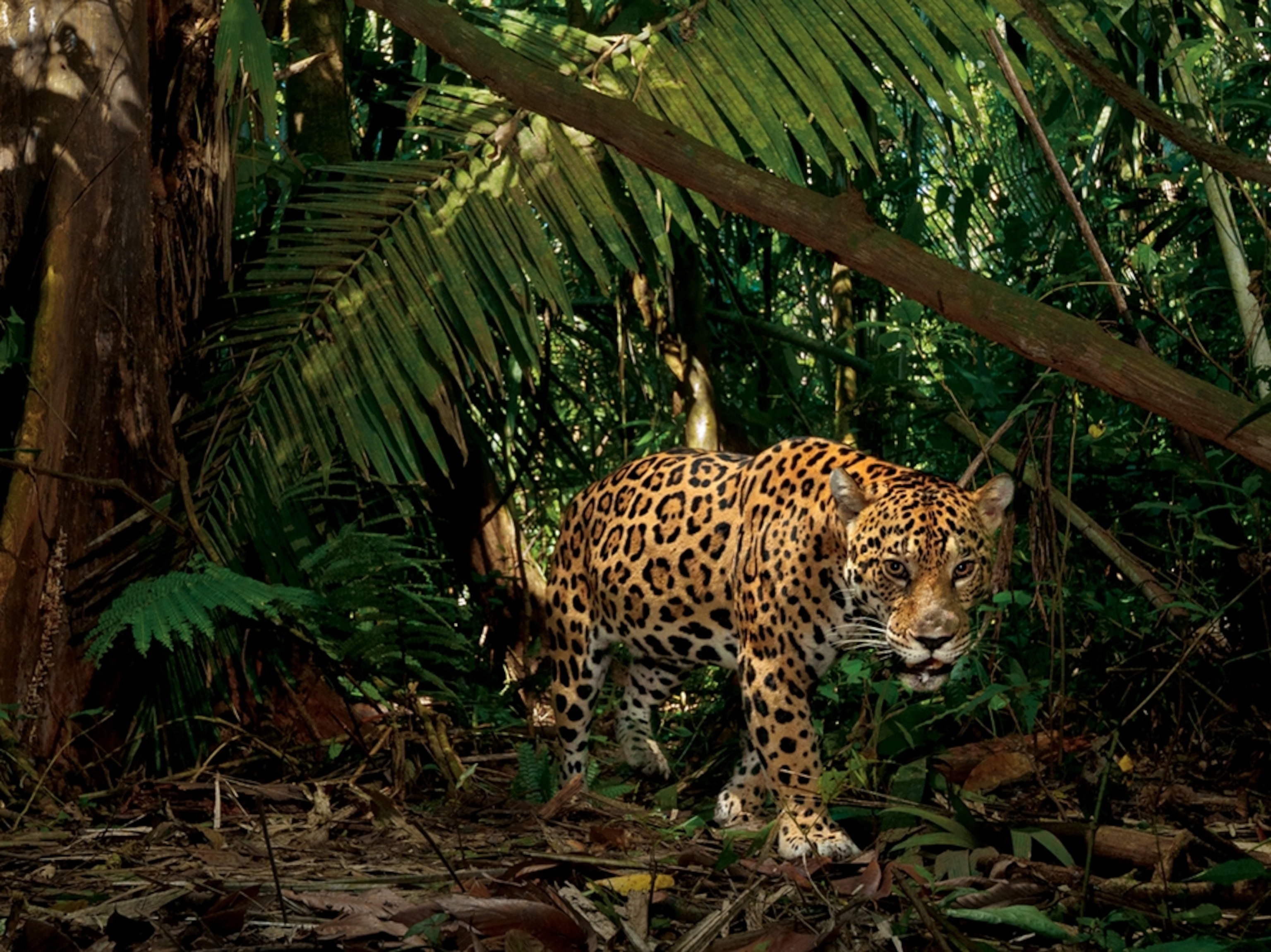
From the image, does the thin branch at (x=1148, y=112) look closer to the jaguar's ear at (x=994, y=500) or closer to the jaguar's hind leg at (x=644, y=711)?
the jaguar's ear at (x=994, y=500)

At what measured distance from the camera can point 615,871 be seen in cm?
364

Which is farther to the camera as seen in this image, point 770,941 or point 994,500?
point 994,500

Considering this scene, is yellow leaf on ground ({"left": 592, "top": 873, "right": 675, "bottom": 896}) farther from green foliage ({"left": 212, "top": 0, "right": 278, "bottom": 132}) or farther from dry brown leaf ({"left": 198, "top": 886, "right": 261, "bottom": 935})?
green foliage ({"left": 212, "top": 0, "right": 278, "bottom": 132})

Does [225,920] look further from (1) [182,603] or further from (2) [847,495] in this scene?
(2) [847,495]

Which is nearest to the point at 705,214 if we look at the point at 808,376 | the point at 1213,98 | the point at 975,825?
the point at 1213,98

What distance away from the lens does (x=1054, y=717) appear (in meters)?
4.72

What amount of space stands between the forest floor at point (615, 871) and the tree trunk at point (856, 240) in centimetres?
121

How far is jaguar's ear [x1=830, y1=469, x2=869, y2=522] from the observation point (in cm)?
475

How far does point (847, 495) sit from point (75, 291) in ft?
8.09

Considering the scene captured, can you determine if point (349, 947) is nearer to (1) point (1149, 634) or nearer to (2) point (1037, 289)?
(1) point (1149, 634)

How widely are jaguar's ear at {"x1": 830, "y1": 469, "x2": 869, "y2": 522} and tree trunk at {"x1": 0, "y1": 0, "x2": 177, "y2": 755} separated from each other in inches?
82.6

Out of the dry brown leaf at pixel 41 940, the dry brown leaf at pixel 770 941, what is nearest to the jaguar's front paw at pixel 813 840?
the dry brown leaf at pixel 770 941

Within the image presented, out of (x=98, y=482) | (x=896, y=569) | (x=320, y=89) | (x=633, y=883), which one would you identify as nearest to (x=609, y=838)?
(x=633, y=883)

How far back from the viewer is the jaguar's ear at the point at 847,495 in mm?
4754
